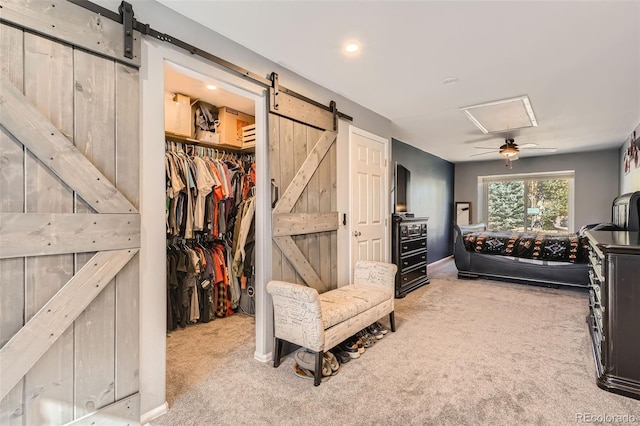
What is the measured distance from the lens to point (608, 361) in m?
2.09

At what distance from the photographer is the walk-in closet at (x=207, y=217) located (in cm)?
301

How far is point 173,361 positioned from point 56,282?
1.31 meters

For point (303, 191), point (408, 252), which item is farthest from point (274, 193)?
point (408, 252)

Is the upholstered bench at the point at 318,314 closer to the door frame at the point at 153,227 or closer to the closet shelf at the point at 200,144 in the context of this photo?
the door frame at the point at 153,227

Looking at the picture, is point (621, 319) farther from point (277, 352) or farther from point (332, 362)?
point (277, 352)

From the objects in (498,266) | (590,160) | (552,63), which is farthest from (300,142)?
(590,160)

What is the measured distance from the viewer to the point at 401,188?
5.46m

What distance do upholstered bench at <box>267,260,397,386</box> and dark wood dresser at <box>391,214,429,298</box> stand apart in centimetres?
142

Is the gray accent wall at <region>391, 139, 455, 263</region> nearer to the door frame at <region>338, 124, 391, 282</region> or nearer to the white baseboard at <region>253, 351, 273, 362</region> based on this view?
the door frame at <region>338, 124, 391, 282</region>

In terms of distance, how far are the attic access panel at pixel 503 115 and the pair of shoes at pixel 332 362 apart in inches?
121

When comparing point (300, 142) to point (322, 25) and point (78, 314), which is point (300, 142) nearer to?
point (322, 25)

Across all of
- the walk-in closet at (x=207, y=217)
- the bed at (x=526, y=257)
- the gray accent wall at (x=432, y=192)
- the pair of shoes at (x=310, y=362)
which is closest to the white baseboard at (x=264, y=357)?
the pair of shoes at (x=310, y=362)

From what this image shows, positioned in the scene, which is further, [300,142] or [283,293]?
[300,142]

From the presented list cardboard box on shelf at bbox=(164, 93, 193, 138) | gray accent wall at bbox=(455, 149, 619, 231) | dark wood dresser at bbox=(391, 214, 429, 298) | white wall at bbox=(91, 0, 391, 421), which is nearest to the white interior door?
dark wood dresser at bbox=(391, 214, 429, 298)
